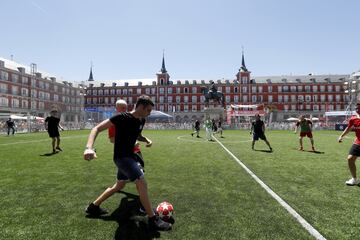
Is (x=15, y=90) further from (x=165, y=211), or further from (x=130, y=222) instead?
(x=165, y=211)

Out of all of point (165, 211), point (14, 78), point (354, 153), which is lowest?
point (165, 211)

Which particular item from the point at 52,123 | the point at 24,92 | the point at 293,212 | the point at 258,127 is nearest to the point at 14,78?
the point at 24,92

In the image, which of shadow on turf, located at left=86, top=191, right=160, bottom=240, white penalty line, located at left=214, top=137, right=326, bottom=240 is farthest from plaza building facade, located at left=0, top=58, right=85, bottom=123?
white penalty line, located at left=214, top=137, right=326, bottom=240

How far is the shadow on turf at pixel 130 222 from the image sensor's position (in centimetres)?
349

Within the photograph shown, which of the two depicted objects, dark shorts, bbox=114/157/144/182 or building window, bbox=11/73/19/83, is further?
building window, bbox=11/73/19/83

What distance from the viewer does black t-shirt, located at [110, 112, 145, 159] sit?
376cm

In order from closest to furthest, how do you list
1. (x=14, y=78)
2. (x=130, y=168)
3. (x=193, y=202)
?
(x=130, y=168), (x=193, y=202), (x=14, y=78)

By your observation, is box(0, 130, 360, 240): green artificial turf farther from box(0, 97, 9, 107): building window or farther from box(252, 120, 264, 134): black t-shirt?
box(0, 97, 9, 107): building window

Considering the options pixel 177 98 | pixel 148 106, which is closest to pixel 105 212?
pixel 148 106

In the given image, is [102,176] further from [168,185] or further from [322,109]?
[322,109]

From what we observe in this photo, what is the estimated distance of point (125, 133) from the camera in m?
3.82

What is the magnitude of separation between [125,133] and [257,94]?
83.1m

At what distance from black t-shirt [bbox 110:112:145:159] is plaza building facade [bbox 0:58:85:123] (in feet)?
182

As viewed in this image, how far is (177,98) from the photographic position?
86125mm
